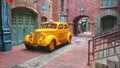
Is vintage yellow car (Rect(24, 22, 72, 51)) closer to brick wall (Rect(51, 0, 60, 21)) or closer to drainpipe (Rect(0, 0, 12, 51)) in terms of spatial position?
drainpipe (Rect(0, 0, 12, 51))

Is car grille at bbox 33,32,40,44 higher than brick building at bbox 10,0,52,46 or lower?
lower

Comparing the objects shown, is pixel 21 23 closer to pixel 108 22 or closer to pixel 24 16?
pixel 24 16

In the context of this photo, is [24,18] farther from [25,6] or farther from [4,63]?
[4,63]

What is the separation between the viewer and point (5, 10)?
Answer: 8.78m

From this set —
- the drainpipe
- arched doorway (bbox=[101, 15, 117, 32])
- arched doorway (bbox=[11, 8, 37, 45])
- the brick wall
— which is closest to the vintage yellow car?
the drainpipe

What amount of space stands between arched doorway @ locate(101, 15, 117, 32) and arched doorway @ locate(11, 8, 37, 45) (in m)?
8.78

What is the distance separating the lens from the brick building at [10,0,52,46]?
11.2 meters

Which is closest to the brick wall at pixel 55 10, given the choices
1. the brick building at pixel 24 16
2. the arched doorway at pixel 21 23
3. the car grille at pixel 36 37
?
the brick building at pixel 24 16

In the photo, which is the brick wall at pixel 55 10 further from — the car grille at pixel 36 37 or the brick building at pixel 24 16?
the car grille at pixel 36 37

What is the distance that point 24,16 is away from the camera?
12.3 meters

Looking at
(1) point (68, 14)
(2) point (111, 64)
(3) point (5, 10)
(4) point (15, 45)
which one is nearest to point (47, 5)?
(4) point (15, 45)

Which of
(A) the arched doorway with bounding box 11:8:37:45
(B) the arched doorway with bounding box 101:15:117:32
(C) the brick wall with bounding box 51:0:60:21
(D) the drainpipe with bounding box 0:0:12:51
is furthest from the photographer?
(B) the arched doorway with bounding box 101:15:117:32

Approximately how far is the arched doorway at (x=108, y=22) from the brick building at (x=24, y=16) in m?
7.30

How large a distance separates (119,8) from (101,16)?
80.6 inches
